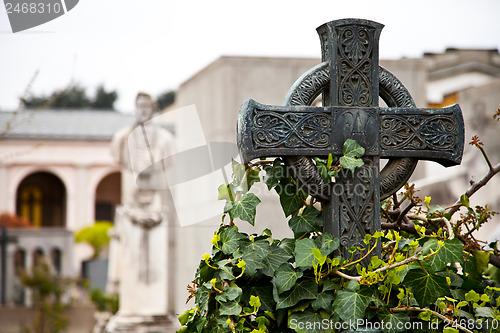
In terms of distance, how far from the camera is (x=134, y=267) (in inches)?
331

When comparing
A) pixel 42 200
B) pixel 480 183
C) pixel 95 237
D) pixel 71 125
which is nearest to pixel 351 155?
pixel 480 183

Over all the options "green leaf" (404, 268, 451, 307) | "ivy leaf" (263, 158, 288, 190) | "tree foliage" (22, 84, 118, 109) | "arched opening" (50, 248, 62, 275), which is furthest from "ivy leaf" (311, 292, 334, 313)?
"tree foliage" (22, 84, 118, 109)

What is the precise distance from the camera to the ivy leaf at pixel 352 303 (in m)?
1.83

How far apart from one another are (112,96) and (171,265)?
44878 millimetres

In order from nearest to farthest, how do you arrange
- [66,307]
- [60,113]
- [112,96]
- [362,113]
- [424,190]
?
1. [362,113]
2. [424,190]
3. [66,307]
4. [60,113]
5. [112,96]

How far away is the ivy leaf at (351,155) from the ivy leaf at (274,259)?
30 centimetres

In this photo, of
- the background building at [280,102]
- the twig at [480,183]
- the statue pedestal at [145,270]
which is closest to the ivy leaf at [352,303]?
the twig at [480,183]

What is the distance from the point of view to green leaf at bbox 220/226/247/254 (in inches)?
75.7

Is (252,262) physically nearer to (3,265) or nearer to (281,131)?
(281,131)

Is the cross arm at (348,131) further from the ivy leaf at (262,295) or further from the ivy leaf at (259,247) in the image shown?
the ivy leaf at (262,295)

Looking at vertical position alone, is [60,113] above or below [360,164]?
above

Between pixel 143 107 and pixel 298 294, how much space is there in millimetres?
6815

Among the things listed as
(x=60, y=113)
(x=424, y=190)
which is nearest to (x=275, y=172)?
(x=424, y=190)

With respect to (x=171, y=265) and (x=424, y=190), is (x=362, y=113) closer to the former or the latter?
(x=424, y=190)
